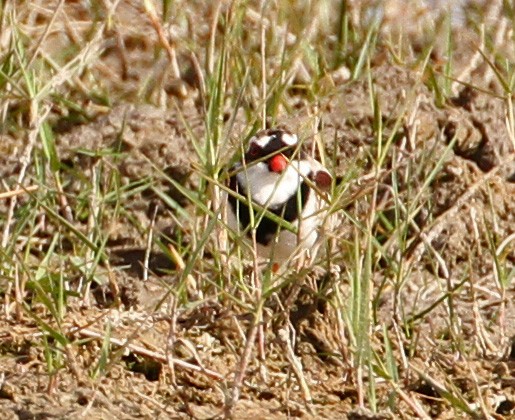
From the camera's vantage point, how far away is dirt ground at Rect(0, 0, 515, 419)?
3662 mm

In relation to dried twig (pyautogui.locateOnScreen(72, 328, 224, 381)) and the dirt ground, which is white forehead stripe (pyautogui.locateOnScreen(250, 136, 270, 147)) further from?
dried twig (pyautogui.locateOnScreen(72, 328, 224, 381))

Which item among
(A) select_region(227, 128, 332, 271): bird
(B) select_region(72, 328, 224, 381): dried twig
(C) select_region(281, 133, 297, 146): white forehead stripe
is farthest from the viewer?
(C) select_region(281, 133, 297, 146): white forehead stripe

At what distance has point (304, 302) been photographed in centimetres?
417

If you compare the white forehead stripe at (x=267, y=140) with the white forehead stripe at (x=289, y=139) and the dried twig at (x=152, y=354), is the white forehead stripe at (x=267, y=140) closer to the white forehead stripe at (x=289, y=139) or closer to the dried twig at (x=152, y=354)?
the white forehead stripe at (x=289, y=139)

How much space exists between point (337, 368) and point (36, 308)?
88 centimetres

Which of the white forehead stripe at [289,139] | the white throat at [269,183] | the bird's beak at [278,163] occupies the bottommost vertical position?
the white throat at [269,183]

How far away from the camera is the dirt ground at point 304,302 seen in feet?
12.0

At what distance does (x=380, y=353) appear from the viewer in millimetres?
3996

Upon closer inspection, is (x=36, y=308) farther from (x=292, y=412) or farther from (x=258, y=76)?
(x=258, y=76)

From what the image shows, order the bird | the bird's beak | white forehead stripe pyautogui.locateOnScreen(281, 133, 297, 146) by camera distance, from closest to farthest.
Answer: the bird → white forehead stripe pyautogui.locateOnScreen(281, 133, 297, 146) → the bird's beak

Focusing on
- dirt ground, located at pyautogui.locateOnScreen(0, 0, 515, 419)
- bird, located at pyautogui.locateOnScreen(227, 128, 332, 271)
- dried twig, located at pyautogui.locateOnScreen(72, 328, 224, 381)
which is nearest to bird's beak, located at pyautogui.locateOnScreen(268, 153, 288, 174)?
bird, located at pyautogui.locateOnScreen(227, 128, 332, 271)

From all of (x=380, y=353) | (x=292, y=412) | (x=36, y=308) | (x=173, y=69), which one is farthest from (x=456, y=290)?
(x=173, y=69)

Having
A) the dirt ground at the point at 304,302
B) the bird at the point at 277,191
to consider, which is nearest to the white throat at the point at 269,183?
the bird at the point at 277,191

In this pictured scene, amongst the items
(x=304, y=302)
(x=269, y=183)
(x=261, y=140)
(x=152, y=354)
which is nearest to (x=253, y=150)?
(x=261, y=140)
